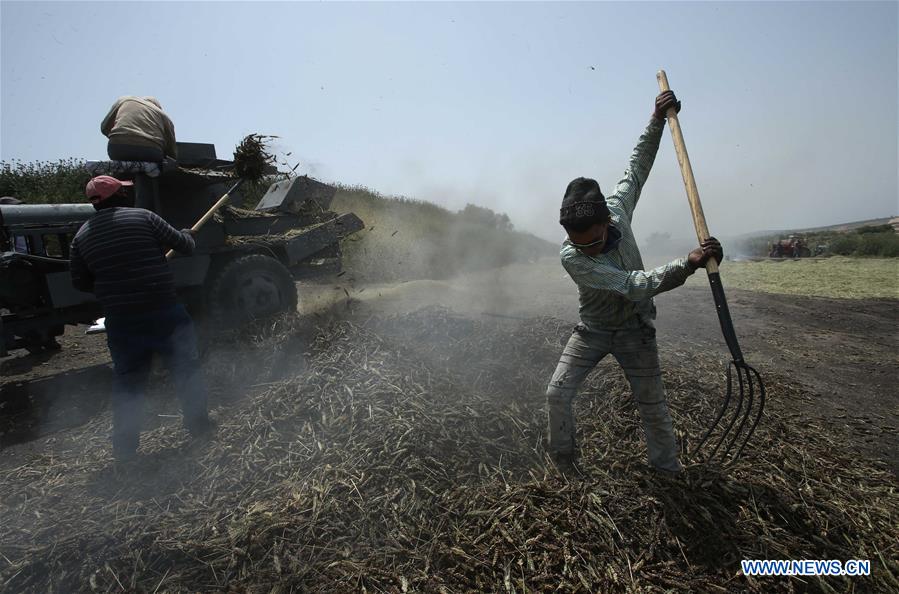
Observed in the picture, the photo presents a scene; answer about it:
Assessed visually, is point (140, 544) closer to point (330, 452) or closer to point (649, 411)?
point (330, 452)

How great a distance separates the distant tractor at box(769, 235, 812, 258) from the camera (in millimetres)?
17547

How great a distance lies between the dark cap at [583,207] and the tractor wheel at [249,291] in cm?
477

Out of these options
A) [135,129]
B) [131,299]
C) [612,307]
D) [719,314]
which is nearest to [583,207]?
[612,307]

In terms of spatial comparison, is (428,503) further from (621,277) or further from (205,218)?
(205,218)

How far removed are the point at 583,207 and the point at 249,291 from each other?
197 inches

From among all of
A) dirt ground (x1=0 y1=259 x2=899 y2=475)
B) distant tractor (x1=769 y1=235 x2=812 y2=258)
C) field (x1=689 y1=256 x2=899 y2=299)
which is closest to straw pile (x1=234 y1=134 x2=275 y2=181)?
dirt ground (x1=0 y1=259 x2=899 y2=475)

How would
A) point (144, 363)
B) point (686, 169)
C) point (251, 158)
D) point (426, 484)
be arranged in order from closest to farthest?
1. point (426, 484)
2. point (686, 169)
3. point (144, 363)
4. point (251, 158)

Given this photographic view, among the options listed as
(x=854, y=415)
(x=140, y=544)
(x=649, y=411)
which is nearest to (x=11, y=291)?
(x=140, y=544)

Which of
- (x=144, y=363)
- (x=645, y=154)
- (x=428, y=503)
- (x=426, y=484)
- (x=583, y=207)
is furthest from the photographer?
(x=144, y=363)

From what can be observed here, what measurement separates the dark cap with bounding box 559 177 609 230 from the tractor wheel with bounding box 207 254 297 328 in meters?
4.77

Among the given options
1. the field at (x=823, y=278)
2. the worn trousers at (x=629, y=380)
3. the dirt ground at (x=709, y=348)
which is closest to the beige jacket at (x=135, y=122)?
the dirt ground at (x=709, y=348)

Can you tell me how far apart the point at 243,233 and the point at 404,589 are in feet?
18.9

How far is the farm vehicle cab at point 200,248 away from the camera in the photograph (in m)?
5.07

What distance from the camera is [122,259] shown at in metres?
3.33
